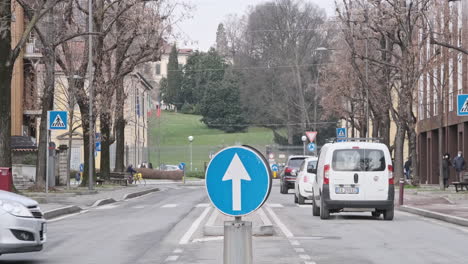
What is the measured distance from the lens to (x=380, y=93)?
187ft

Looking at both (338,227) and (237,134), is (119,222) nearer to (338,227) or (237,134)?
(338,227)

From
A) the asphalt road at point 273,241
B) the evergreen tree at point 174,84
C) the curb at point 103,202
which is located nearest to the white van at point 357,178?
the asphalt road at point 273,241

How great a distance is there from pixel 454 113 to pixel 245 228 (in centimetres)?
4957

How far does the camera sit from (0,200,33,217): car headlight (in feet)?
41.9

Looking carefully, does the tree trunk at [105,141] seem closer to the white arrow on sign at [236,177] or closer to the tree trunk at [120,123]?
the tree trunk at [120,123]

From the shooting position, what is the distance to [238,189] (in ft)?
26.6

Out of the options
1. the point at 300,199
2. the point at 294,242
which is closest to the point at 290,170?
the point at 300,199

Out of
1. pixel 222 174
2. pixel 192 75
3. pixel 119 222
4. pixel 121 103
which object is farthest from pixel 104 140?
pixel 192 75

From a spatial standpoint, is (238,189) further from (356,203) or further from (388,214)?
(388,214)

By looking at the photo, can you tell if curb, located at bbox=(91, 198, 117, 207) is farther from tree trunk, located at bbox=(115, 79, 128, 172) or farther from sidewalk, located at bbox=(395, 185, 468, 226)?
tree trunk, located at bbox=(115, 79, 128, 172)

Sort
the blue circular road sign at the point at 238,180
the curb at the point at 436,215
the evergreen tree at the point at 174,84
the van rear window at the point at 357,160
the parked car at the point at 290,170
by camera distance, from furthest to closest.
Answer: the evergreen tree at the point at 174,84 < the parked car at the point at 290,170 < the van rear window at the point at 357,160 < the curb at the point at 436,215 < the blue circular road sign at the point at 238,180

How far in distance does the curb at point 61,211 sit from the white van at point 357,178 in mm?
6868

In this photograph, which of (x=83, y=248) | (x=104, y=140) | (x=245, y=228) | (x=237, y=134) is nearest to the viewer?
(x=245, y=228)

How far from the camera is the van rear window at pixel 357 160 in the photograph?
22.9 meters
